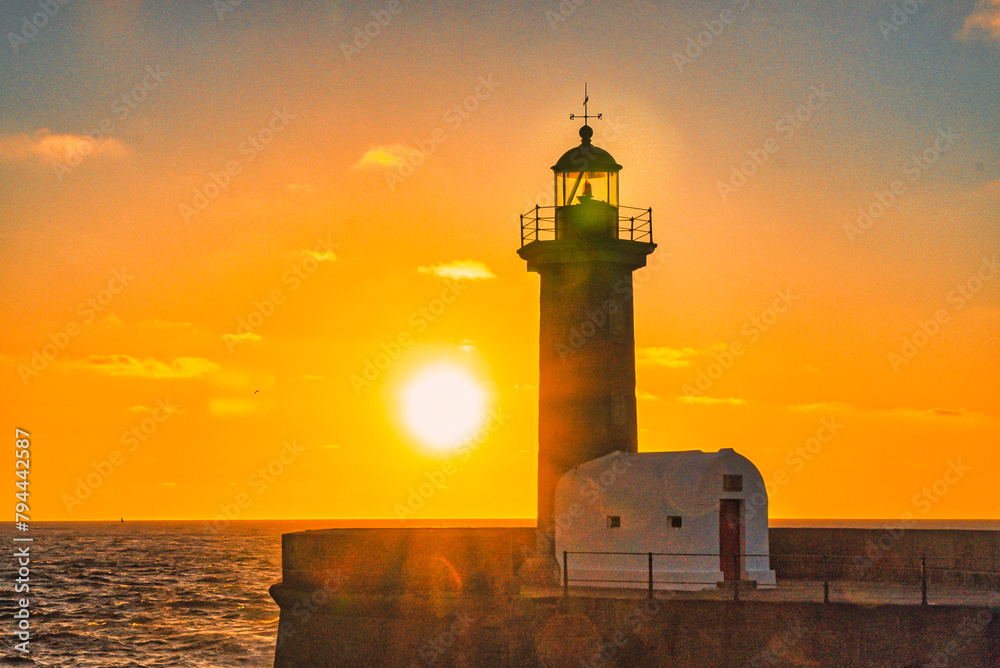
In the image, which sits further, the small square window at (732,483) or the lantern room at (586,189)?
the lantern room at (586,189)

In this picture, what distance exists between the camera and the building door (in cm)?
2114

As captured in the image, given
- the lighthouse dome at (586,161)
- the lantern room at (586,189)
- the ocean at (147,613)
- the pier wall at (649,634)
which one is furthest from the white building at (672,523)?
the ocean at (147,613)

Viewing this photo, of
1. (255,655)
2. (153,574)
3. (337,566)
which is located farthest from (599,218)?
(153,574)

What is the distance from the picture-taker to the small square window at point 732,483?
69.2 ft

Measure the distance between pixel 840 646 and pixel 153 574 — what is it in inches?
2442

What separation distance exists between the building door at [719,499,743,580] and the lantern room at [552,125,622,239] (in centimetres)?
652

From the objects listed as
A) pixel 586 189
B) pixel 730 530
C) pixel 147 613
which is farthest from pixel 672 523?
pixel 147 613

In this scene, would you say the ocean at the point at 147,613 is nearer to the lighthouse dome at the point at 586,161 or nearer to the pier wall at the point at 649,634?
the pier wall at the point at 649,634

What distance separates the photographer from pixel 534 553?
20.0 m

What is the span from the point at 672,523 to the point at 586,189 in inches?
317

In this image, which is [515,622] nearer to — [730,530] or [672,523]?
[672,523]

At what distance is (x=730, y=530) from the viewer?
21.2m

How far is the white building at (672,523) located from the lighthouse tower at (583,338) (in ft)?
4.42

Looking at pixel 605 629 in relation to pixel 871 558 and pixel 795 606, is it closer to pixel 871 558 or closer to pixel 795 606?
pixel 795 606
